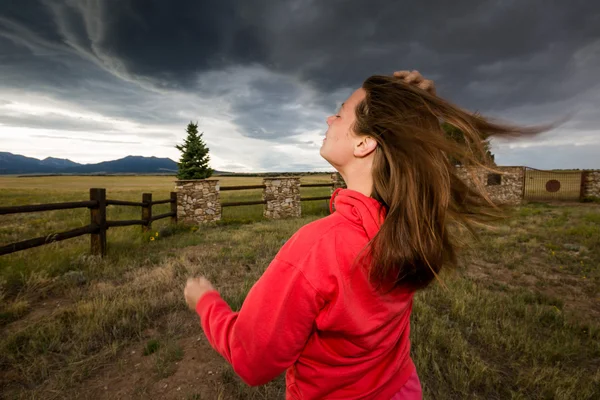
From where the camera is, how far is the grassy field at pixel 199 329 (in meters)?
2.45

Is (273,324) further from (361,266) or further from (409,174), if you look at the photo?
(409,174)

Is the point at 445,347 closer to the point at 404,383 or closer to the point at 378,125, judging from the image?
the point at 404,383

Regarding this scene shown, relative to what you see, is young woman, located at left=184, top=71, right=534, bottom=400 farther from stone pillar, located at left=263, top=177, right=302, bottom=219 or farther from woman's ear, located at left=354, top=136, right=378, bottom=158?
stone pillar, located at left=263, top=177, right=302, bottom=219

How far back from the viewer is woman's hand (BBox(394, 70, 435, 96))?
1141 mm

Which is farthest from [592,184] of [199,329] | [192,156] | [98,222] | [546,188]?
[192,156]

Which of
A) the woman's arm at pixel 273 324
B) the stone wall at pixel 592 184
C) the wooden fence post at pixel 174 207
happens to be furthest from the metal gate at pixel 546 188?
the woman's arm at pixel 273 324

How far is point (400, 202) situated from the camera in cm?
95

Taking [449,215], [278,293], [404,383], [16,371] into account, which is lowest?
[16,371]

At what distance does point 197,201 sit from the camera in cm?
1068

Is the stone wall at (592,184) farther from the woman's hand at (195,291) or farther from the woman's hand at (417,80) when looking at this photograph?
the woman's hand at (195,291)

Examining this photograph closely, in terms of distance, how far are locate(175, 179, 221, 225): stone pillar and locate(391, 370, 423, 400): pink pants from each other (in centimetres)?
1033

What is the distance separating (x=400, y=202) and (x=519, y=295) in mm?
4641

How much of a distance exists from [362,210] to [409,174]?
0.21 metres

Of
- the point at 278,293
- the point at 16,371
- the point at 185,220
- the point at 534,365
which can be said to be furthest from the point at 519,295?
the point at 185,220
